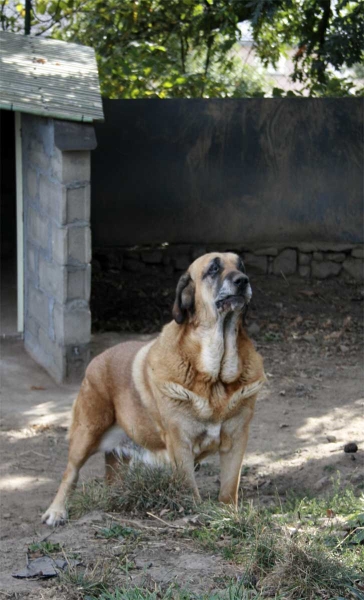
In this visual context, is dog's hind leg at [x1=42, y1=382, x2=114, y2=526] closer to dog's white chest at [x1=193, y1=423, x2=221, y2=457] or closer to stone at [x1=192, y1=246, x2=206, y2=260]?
dog's white chest at [x1=193, y1=423, x2=221, y2=457]

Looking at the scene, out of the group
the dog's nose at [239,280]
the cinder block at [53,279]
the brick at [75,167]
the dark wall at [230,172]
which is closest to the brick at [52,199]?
the brick at [75,167]

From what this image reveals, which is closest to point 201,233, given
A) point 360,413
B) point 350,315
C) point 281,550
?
point 350,315

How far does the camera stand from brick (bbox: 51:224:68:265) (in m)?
7.76

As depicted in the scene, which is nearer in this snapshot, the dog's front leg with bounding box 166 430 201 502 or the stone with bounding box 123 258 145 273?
the dog's front leg with bounding box 166 430 201 502

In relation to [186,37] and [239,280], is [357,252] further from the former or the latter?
[239,280]

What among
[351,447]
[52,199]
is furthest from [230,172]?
[351,447]

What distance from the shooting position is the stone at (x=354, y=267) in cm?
1045

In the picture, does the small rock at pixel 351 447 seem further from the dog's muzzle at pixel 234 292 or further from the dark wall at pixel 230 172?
the dark wall at pixel 230 172

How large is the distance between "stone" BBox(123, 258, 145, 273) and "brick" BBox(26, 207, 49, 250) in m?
1.72

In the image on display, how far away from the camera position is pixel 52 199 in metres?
7.97

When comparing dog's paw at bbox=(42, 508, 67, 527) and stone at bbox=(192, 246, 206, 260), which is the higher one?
stone at bbox=(192, 246, 206, 260)

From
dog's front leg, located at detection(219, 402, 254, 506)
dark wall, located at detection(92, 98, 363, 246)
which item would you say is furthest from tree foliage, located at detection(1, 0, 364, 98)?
dog's front leg, located at detection(219, 402, 254, 506)

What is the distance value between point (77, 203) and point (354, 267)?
3999 mm

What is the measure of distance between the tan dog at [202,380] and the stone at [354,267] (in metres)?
5.70
